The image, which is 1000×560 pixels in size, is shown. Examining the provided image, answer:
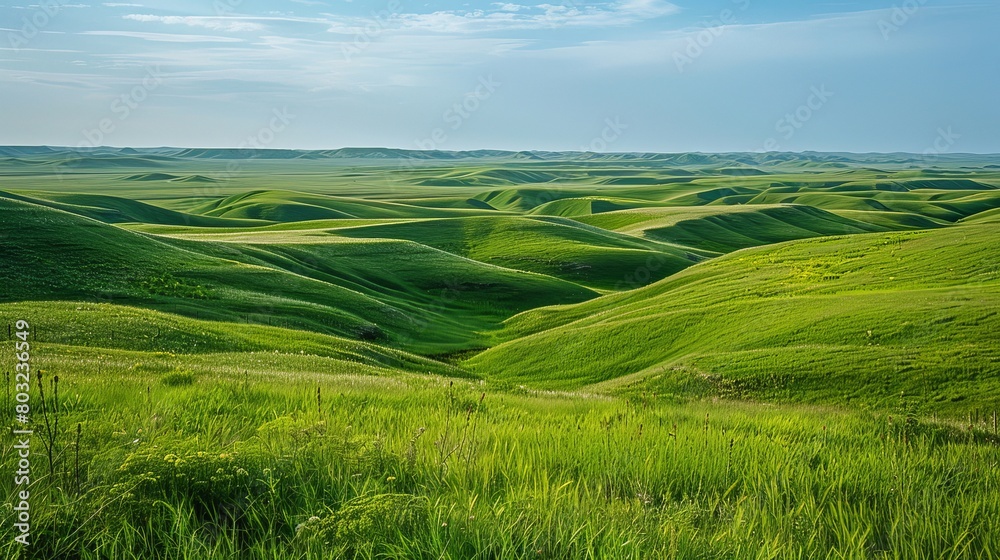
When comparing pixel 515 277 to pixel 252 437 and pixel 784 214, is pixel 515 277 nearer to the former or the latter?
pixel 252 437

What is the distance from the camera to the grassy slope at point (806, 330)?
24500mm

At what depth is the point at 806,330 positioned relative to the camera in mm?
31406

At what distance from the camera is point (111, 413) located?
769cm

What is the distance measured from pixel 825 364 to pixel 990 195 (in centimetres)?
22111

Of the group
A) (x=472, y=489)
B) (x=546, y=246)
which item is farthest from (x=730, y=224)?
(x=472, y=489)

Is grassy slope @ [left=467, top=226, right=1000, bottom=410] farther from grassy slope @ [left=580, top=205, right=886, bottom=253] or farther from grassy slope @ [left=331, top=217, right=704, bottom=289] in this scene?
grassy slope @ [left=580, top=205, right=886, bottom=253]

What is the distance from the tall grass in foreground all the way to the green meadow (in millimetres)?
33

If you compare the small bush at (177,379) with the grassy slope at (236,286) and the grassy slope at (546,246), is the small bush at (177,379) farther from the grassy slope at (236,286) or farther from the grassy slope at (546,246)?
the grassy slope at (546,246)

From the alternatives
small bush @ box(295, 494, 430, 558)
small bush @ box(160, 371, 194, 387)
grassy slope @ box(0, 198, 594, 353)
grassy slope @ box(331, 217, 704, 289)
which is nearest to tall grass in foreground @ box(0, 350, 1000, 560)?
small bush @ box(295, 494, 430, 558)

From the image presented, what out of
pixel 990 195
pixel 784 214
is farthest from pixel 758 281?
pixel 990 195

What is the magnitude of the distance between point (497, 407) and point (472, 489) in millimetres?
5234

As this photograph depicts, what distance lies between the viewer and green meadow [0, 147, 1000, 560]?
196 inches

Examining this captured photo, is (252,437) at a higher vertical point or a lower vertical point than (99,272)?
higher

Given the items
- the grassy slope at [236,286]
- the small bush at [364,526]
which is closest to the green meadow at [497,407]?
the small bush at [364,526]
